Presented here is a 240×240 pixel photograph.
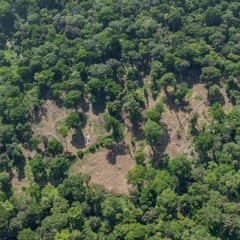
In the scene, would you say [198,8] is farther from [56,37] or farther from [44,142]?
[44,142]

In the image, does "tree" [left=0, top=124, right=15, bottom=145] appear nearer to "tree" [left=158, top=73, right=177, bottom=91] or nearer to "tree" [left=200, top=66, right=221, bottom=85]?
"tree" [left=158, top=73, right=177, bottom=91]

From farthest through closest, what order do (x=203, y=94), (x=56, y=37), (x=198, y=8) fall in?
(x=198, y=8) → (x=56, y=37) → (x=203, y=94)

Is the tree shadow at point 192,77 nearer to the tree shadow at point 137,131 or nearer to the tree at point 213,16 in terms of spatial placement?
the tree at point 213,16

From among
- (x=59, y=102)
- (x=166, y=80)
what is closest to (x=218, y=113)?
(x=166, y=80)

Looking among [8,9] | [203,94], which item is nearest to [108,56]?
[203,94]

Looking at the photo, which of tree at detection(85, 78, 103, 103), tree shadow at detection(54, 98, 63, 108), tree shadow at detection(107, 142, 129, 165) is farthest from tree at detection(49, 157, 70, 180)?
tree at detection(85, 78, 103, 103)

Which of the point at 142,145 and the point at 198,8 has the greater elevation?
the point at 198,8

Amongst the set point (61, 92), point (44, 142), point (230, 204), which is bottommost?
point (230, 204)

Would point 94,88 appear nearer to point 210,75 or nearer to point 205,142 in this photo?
point 210,75
